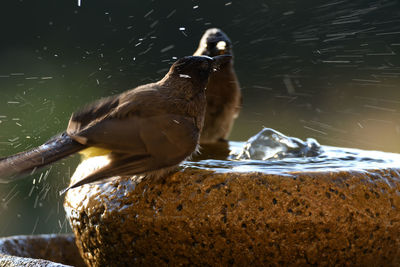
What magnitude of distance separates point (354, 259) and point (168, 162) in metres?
0.75

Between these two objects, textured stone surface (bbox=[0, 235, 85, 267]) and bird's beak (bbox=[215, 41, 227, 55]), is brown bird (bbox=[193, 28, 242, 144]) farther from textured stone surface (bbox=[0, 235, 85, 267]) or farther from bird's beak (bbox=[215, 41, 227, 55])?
textured stone surface (bbox=[0, 235, 85, 267])

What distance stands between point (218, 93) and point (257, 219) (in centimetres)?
163

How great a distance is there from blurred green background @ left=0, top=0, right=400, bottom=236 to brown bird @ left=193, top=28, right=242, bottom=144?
200 mm

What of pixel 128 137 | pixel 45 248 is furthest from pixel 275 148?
pixel 45 248

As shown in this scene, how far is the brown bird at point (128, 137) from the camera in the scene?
190 centimetres

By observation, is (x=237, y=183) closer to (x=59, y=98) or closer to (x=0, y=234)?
(x=59, y=98)

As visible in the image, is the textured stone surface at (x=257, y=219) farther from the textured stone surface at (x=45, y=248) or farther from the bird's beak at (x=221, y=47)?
the bird's beak at (x=221, y=47)

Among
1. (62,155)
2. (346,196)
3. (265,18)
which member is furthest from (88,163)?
(265,18)

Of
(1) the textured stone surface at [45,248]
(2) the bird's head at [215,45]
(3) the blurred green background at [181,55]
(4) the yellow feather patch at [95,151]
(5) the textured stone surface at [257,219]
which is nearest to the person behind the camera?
(5) the textured stone surface at [257,219]

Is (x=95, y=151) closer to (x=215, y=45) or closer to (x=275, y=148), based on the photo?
(x=275, y=148)

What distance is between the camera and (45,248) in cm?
272

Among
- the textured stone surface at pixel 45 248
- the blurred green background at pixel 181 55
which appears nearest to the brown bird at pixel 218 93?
the blurred green background at pixel 181 55

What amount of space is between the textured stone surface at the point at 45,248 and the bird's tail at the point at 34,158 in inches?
24.0

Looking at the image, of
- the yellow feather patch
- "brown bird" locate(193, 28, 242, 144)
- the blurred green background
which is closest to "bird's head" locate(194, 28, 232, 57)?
"brown bird" locate(193, 28, 242, 144)
